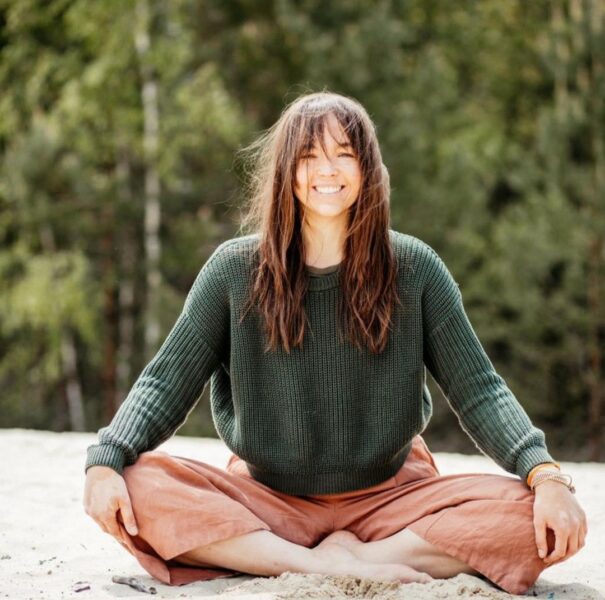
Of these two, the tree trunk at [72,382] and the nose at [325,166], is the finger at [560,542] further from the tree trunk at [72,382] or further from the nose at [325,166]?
the tree trunk at [72,382]

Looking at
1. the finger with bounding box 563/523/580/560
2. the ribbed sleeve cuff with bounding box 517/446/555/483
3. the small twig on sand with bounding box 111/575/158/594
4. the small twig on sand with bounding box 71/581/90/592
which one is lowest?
the small twig on sand with bounding box 111/575/158/594

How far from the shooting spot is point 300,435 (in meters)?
2.34

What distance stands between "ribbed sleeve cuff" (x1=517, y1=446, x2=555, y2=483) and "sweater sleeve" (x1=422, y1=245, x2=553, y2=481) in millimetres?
23

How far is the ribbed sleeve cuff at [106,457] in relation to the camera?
2195 millimetres

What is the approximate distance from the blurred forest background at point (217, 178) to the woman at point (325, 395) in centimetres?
747

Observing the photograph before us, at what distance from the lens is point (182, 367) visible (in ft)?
7.82

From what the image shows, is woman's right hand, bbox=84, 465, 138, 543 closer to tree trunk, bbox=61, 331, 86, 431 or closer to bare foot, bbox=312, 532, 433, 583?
bare foot, bbox=312, 532, 433, 583

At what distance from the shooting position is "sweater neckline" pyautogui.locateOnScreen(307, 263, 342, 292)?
2.38 metres

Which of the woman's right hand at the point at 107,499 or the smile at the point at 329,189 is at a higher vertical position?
the smile at the point at 329,189

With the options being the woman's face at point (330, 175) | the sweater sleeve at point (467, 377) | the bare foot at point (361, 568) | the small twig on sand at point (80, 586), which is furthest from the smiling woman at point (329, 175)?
the small twig on sand at point (80, 586)

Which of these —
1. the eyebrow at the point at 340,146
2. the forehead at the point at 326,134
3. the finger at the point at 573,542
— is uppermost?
the forehead at the point at 326,134

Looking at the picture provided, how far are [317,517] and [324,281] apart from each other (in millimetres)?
613

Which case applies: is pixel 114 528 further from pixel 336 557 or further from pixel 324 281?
pixel 324 281

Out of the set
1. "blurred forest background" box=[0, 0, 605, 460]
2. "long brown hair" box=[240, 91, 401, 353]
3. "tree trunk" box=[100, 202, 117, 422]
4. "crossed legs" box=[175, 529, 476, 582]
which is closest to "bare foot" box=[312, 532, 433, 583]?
"crossed legs" box=[175, 529, 476, 582]
